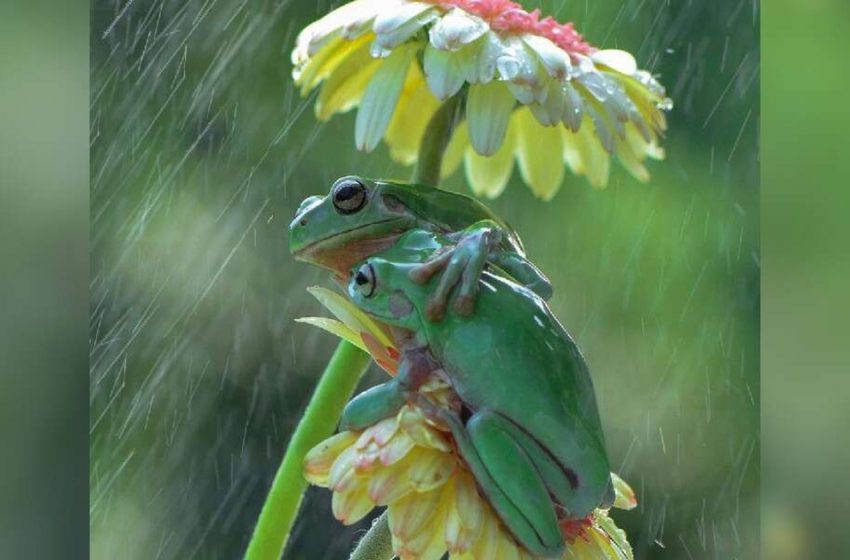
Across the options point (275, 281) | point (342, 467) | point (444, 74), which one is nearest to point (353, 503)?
point (342, 467)

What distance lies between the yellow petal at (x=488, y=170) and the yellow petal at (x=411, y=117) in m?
0.03

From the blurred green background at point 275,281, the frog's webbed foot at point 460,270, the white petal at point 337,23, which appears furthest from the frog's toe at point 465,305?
the blurred green background at point 275,281

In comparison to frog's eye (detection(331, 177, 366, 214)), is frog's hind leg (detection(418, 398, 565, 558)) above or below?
below

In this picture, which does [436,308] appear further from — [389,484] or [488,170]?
[488,170]

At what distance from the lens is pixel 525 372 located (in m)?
0.34

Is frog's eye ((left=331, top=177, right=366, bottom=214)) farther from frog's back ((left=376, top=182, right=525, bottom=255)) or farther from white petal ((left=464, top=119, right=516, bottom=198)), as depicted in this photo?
white petal ((left=464, top=119, right=516, bottom=198))

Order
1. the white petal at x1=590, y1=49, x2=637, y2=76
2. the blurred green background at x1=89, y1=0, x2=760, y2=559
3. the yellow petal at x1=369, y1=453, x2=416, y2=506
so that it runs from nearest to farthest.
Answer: the yellow petal at x1=369, y1=453, x2=416, y2=506 → the white petal at x1=590, y1=49, x2=637, y2=76 → the blurred green background at x1=89, y1=0, x2=760, y2=559

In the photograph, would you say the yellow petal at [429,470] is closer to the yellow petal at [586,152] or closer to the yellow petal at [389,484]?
the yellow petal at [389,484]

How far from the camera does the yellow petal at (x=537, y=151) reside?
46cm

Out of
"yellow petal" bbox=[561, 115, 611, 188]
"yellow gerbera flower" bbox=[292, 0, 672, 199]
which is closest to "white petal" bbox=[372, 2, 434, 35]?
"yellow gerbera flower" bbox=[292, 0, 672, 199]

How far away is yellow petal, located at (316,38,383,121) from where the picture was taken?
0.42m

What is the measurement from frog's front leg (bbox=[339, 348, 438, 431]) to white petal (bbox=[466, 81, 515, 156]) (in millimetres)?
88
